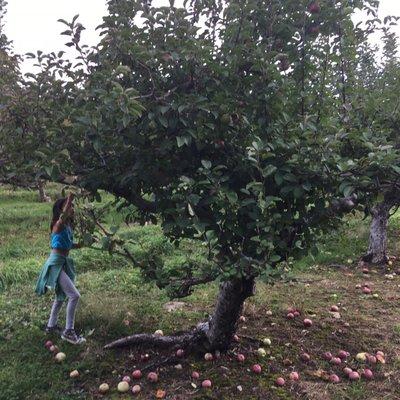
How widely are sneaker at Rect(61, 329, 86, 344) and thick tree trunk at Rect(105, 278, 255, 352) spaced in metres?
0.31

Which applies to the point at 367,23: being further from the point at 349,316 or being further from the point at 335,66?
the point at 349,316

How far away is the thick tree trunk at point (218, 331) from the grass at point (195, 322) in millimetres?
100

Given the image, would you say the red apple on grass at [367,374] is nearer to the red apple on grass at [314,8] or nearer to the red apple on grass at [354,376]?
the red apple on grass at [354,376]

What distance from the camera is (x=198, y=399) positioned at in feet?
12.3

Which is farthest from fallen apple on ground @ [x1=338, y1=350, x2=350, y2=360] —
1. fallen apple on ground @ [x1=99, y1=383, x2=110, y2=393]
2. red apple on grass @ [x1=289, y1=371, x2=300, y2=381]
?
fallen apple on ground @ [x1=99, y1=383, x2=110, y2=393]

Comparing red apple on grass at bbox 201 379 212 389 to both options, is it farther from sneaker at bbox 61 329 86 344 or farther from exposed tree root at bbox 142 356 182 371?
sneaker at bbox 61 329 86 344

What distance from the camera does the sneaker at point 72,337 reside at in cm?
473

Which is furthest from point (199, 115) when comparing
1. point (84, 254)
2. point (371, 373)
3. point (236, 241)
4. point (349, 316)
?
point (84, 254)

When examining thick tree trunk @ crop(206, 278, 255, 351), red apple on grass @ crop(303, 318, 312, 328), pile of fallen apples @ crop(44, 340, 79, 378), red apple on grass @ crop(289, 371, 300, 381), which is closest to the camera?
thick tree trunk @ crop(206, 278, 255, 351)

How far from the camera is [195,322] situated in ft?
17.6

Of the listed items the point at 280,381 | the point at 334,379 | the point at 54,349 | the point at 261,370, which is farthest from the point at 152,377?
the point at 334,379

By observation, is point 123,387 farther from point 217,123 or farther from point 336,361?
point 217,123

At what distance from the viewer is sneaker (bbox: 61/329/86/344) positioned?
4734 millimetres

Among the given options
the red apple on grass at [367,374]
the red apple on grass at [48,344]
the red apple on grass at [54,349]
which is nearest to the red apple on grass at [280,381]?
the red apple on grass at [367,374]
